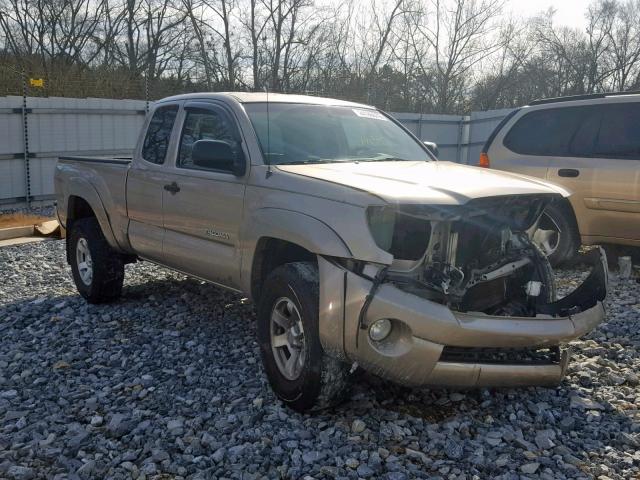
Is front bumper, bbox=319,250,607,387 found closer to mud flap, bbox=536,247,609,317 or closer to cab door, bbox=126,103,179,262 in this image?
mud flap, bbox=536,247,609,317

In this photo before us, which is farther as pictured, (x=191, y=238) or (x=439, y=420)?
(x=191, y=238)

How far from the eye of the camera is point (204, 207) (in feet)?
15.1

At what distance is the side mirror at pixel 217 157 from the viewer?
4191 mm

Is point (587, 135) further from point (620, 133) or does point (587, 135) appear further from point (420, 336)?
point (420, 336)

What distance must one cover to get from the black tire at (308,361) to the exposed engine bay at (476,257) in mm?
497

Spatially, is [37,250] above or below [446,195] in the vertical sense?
below

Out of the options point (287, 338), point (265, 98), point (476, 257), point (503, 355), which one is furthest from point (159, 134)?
point (503, 355)

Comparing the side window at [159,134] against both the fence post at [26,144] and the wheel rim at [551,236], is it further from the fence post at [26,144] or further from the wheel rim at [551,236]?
the fence post at [26,144]

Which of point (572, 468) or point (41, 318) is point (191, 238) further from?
point (572, 468)

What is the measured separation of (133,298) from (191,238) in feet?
6.18

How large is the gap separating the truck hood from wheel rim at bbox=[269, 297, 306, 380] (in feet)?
2.61

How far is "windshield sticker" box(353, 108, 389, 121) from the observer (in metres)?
5.21

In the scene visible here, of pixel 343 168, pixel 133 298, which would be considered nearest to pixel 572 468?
pixel 343 168

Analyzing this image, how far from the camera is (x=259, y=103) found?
475cm
